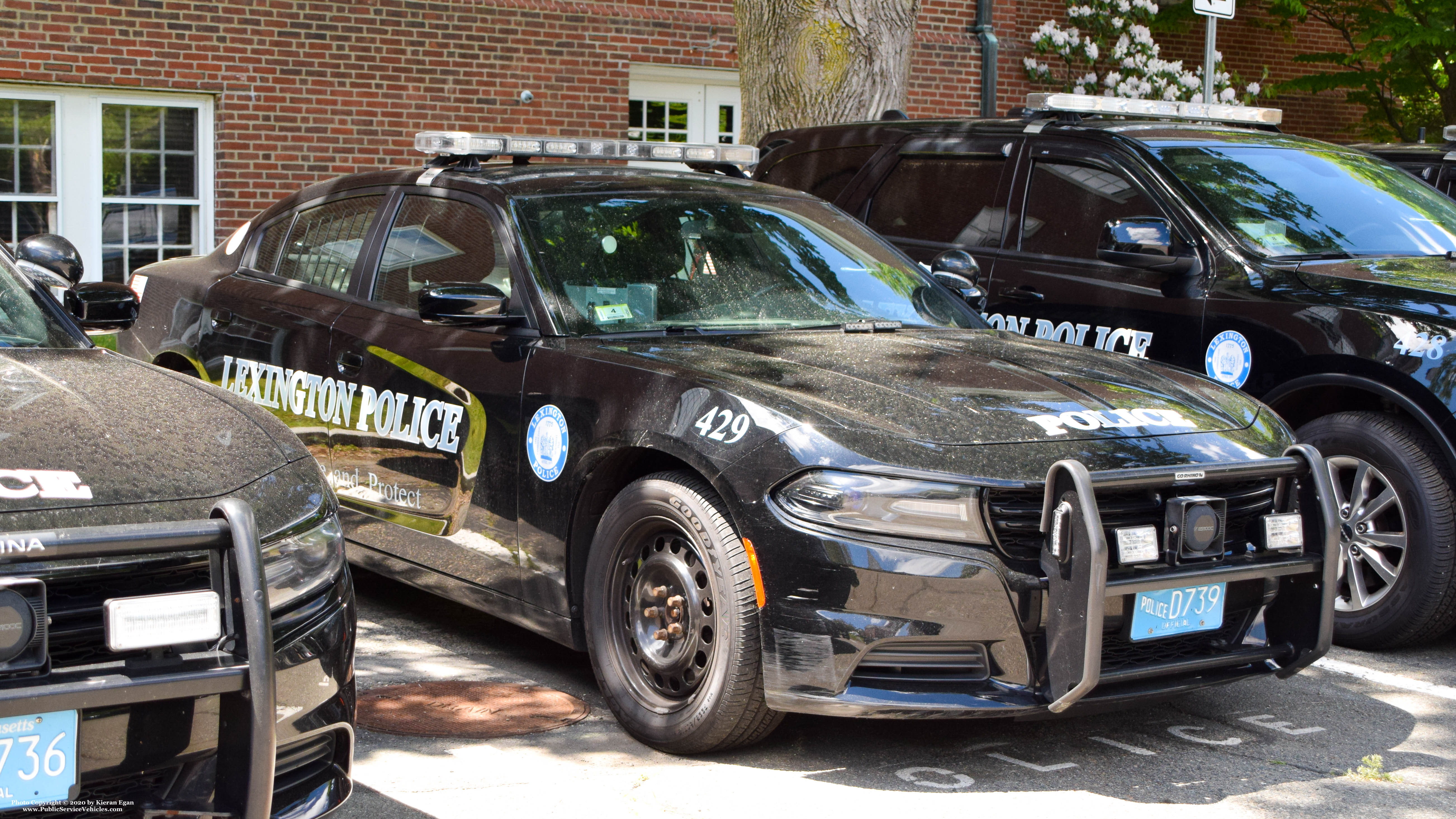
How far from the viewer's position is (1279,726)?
4.71 meters

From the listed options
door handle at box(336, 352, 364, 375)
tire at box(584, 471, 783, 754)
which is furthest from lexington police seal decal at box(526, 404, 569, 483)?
door handle at box(336, 352, 364, 375)

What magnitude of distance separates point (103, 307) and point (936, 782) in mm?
2598

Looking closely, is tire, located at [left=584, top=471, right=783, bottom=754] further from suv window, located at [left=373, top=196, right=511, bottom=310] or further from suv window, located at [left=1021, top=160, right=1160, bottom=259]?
suv window, located at [left=1021, top=160, right=1160, bottom=259]

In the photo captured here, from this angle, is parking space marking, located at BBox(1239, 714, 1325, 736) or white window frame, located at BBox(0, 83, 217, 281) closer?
parking space marking, located at BBox(1239, 714, 1325, 736)

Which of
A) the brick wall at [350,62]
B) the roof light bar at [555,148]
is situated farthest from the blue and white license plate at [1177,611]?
the brick wall at [350,62]

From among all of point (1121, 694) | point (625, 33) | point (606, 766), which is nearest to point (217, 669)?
point (606, 766)

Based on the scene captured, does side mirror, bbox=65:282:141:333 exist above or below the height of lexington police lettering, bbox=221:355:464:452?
above

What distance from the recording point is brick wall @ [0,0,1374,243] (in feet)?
38.8

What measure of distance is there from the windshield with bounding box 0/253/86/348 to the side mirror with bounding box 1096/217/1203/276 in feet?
12.8

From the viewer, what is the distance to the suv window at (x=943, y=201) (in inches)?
284

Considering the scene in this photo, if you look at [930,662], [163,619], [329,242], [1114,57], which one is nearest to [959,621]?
[930,662]

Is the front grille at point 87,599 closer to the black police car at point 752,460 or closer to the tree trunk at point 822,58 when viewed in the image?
the black police car at point 752,460

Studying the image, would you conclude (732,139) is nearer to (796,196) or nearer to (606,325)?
(796,196)

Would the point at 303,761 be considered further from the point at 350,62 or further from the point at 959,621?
the point at 350,62
